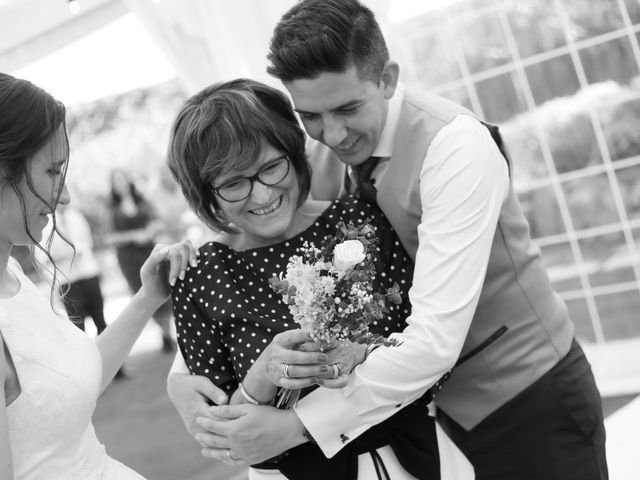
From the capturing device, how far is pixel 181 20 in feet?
14.6

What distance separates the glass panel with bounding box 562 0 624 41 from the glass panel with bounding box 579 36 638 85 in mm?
83

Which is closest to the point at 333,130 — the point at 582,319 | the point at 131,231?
the point at 582,319

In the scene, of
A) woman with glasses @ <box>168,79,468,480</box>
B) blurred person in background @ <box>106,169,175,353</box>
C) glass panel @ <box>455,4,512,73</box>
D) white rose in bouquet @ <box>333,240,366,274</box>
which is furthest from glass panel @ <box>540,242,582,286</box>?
blurred person in background @ <box>106,169,175,353</box>

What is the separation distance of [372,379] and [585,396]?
67 cm

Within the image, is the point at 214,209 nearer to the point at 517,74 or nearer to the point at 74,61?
the point at 517,74

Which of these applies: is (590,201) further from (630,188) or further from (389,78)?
(389,78)

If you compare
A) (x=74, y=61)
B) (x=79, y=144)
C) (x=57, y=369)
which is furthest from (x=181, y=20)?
(x=79, y=144)

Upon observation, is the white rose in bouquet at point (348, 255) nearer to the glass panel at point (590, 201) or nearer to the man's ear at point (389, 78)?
the man's ear at point (389, 78)

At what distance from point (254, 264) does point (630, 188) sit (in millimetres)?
3441

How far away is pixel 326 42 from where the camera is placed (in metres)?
1.93

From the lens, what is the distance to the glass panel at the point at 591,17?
→ 15.2 feet

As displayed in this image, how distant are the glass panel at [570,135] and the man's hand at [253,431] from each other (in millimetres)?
3527

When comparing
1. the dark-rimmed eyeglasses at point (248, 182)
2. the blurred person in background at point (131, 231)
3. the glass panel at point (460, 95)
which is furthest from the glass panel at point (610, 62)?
the blurred person in background at point (131, 231)

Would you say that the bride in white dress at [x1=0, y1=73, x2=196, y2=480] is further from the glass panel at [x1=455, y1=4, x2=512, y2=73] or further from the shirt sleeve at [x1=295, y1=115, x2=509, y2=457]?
the glass panel at [x1=455, y1=4, x2=512, y2=73]
